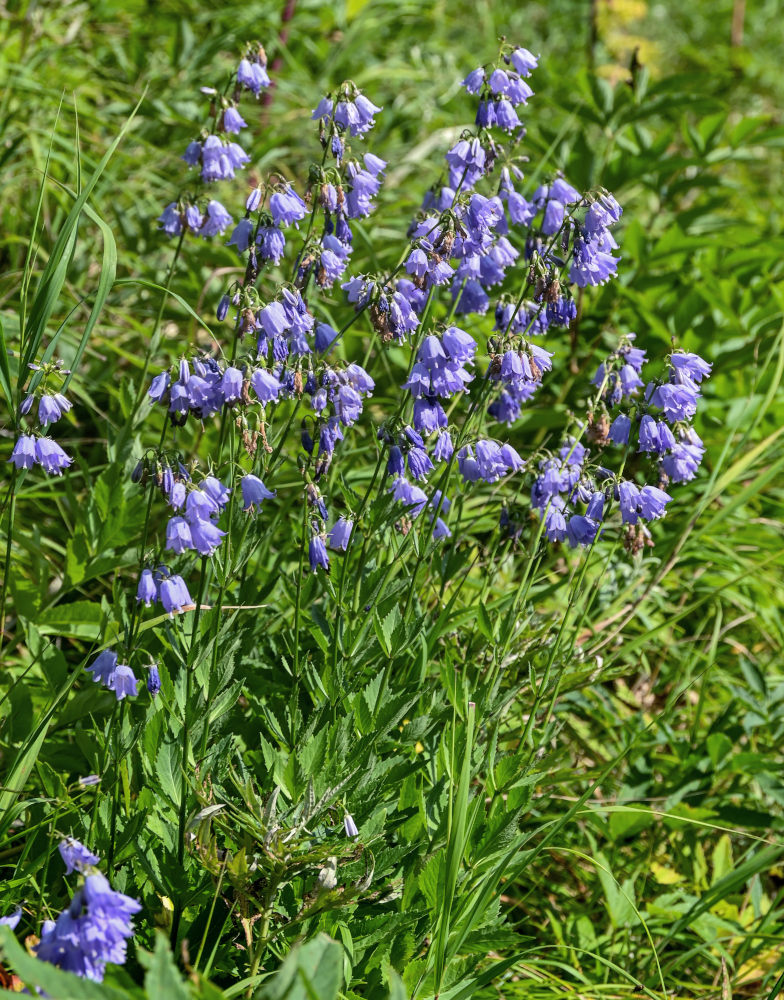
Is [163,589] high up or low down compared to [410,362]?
down

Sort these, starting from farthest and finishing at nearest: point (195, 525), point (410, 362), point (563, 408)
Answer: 1. point (563, 408)
2. point (410, 362)
3. point (195, 525)

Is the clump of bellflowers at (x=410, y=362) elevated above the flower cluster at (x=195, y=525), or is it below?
above

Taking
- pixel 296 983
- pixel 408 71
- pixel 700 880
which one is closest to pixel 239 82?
pixel 296 983

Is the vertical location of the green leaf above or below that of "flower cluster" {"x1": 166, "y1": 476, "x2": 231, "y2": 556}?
below

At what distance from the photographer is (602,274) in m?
2.61

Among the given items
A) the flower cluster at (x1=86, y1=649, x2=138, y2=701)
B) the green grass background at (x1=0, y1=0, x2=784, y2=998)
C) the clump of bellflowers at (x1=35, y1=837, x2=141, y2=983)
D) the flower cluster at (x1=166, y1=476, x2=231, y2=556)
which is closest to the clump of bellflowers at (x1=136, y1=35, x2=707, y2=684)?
the flower cluster at (x1=166, y1=476, x2=231, y2=556)

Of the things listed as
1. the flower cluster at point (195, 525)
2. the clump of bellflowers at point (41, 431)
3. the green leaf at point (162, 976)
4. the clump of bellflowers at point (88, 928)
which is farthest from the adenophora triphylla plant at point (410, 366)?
the green leaf at point (162, 976)

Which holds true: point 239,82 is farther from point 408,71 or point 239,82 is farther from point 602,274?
point 408,71

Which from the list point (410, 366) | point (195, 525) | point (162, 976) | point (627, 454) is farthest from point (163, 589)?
point (627, 454)

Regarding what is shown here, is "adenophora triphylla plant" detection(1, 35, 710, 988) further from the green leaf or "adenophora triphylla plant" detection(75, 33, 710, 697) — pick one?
the green leaf

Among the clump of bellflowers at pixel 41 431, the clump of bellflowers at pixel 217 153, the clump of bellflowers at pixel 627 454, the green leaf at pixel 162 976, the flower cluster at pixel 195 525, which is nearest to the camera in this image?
the green leaf at pixel 162 976

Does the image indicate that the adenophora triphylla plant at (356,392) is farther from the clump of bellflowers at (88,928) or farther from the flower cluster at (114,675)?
the clump of bellflowers at (88,928)

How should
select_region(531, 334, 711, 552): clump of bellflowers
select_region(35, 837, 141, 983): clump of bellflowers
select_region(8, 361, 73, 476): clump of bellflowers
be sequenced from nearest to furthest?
select_region(35, 837, 141, 983): clump of bellflowers, select_region(8, 361, 73, 476): clump of bellflowers, select_region(531, 334, 711, 552): clump of bellflowers

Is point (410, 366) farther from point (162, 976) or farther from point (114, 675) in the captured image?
point (162, 976)
